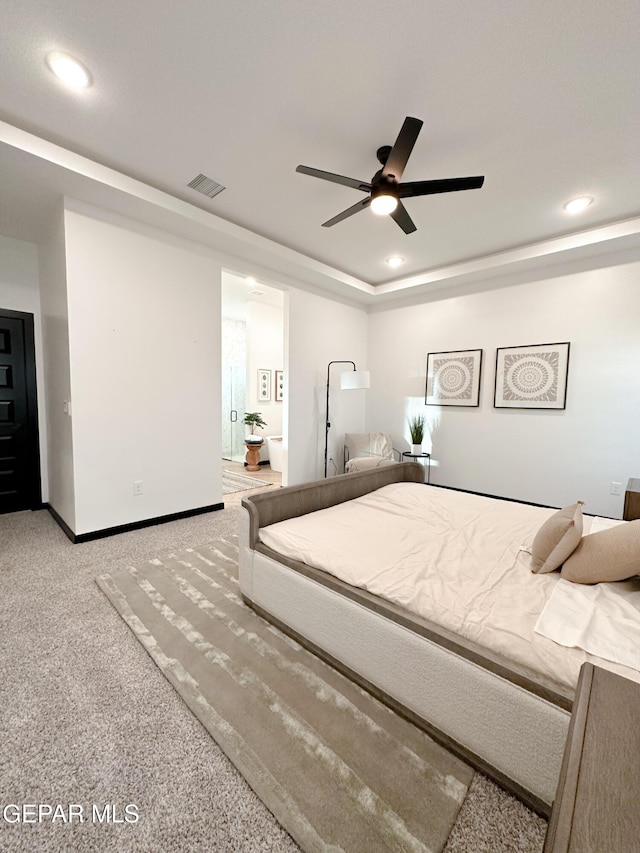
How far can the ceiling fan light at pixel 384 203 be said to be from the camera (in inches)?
85.2

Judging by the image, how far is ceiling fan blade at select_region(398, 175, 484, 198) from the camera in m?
2.07

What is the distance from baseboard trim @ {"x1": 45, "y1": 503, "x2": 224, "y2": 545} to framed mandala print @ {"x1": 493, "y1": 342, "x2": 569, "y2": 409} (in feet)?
11.9

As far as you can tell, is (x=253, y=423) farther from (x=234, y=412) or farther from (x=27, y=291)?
(x=27, y=291)

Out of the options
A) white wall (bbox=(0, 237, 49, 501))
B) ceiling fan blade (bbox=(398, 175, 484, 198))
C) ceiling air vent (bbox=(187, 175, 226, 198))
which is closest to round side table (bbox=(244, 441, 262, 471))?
white wall (bbox=(0, 237, 49, 501))

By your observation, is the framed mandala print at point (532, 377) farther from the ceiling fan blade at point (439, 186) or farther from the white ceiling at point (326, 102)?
the ceiling fan blade at point (439, 186)

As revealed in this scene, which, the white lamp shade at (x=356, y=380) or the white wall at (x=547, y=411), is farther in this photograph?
the white lamp shade at (x=356, y=380)

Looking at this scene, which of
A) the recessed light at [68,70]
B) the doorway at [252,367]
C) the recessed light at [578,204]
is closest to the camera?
the recessed light at [68,70]

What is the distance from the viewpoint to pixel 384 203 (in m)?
2.21

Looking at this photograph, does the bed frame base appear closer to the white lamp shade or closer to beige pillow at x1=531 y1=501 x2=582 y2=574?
beige pillow at x1=531 y1=501 x2=582 y2=574

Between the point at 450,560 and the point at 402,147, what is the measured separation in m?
2.24

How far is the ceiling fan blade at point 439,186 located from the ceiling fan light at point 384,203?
6 cm

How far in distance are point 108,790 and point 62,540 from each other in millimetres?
2426

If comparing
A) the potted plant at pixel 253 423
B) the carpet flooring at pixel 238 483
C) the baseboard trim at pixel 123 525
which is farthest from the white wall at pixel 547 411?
the baseboard trim at pixel 123 525

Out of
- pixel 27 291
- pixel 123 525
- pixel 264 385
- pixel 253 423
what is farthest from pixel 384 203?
pixel 264 385
